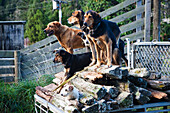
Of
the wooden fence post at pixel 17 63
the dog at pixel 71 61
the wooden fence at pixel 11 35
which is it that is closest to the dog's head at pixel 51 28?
the dog at pixel 71 61

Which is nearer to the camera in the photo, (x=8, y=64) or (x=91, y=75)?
(x=91, y=75)

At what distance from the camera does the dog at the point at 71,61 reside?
9.61ft

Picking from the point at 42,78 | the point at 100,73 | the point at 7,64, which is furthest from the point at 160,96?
the point at 7,64

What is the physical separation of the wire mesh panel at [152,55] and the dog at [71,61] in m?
1.47

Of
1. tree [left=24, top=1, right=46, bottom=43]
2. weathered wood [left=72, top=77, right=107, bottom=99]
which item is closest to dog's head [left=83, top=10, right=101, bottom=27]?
weathered wood [left=72, top=77, right=107, bottom=99]

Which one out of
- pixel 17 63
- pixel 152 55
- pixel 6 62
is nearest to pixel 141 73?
pixel 152 55

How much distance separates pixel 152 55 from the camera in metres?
4.26

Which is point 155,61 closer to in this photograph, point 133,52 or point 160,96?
point 133,52

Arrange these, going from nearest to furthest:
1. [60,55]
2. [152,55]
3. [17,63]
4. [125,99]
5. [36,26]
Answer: [125,99] → [60,55] → [152,55] → [17,63] → [36,26]

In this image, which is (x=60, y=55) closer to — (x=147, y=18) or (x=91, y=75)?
(x=91, y=75)

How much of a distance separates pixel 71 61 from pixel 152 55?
206 centimetres

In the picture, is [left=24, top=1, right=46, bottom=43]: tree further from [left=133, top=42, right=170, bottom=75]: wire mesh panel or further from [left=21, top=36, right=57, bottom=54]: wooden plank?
[left=133, top=42, right=170, bottom=75]: wire mesh panel

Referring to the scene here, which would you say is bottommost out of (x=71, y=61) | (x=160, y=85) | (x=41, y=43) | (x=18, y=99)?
(x=18, y=99)

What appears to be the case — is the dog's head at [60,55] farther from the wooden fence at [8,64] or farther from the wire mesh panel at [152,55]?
the wooden fence at [8,64]
